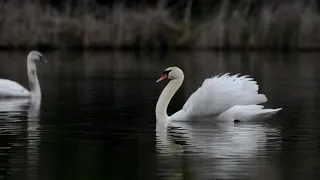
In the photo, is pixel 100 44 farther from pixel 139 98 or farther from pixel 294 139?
pixel 294 139

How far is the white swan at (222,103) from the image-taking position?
1504 cm

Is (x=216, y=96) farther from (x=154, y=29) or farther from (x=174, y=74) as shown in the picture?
(x=154, y=29)

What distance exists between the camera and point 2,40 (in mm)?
42219

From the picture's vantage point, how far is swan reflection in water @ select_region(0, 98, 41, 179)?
11107 millimetres

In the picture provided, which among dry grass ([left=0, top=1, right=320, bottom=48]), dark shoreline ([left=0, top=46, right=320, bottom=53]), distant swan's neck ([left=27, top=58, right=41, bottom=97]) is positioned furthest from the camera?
dark shoreline ([left=0, top=46, right=320, bottom=53])

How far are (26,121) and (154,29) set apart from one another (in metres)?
27.4

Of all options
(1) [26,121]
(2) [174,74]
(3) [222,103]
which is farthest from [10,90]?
(3) [222,103]

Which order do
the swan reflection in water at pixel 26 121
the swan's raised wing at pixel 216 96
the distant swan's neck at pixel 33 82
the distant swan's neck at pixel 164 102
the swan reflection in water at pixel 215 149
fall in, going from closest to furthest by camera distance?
1. the swan reflection in water at pixel 215 149
2. the swan reflection in water at pixel 26 121
3. the swan's raised wing at pixel 216 96
4. the distant swan's neck at pixel 164 102
5. the distant swan's neck at pixel 33 82

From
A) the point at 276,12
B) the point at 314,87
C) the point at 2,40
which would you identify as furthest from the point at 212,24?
the point at 314,87

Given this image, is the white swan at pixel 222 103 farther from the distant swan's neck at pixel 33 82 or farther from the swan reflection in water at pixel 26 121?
the distant swan's neck at pixel 33 82

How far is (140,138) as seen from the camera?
13172 millimetres

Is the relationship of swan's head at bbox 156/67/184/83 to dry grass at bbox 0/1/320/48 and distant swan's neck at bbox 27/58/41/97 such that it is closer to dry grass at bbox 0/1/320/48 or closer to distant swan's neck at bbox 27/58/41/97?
distant swan's neck at bbox 27/58/41/97

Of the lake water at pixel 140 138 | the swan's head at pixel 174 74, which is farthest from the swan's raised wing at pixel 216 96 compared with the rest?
the swan's head at pixel 174 74

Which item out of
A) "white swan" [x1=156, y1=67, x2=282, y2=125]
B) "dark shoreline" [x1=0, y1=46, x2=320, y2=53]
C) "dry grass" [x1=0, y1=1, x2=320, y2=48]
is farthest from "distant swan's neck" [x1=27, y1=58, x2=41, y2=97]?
"dark shoreline" [x1=0, y1=46, x2=320, y2=53]
